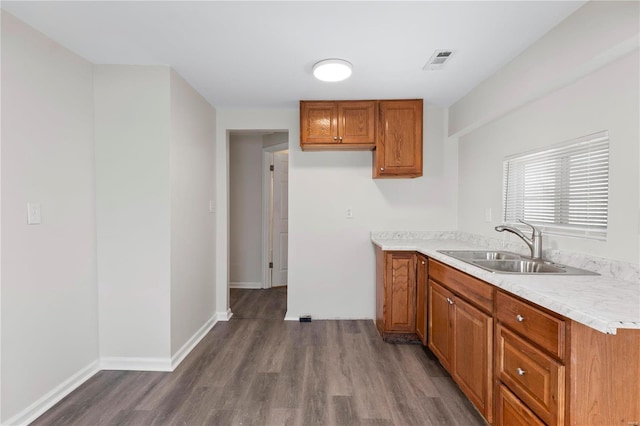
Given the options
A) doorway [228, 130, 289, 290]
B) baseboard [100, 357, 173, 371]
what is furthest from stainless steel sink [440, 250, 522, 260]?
doorway [228, 130, 289, 290]

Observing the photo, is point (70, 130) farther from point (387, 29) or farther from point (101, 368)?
point (387, 29)

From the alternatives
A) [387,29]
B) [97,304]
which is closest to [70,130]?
[97,304]

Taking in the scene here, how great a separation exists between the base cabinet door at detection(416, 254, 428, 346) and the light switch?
9.04ft

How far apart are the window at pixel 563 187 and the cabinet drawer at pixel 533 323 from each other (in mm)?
722

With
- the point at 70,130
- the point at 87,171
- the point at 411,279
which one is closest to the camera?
the point at 70,130

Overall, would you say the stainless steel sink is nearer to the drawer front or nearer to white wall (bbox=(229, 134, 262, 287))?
the drawer front

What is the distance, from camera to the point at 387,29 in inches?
72.6

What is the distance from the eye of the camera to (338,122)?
3055mm

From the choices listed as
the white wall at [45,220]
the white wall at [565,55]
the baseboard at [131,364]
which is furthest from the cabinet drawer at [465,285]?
the white wall at [45,220]

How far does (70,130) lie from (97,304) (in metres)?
1.30

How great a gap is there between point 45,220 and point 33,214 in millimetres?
94

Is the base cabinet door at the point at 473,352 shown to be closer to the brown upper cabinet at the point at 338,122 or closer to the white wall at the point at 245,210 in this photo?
the brown upper cabinet at the point at 338,122

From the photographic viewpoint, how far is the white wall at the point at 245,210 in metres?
4.73

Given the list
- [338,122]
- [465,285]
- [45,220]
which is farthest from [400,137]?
[45,220]
